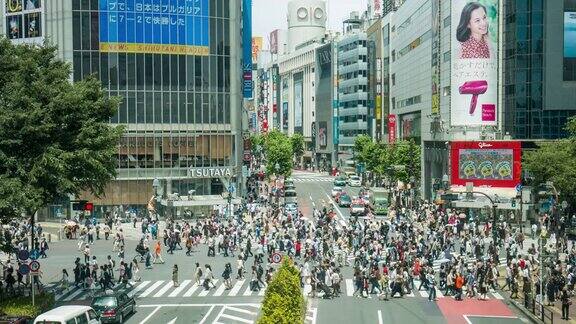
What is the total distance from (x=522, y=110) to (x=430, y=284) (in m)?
45.5

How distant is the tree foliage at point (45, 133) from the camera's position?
1411 inches

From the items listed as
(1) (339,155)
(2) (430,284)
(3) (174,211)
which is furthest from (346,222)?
(1) (339,155)

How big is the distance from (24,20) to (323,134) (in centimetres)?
10510

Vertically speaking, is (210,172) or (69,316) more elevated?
(210,172)

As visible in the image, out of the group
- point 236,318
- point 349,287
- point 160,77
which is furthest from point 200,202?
point 236,318

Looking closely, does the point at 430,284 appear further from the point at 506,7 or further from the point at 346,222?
the point at 506,7

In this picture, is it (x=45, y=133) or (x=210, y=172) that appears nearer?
(x=45, y=133)

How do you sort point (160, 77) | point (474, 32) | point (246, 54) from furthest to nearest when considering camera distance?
point (246, 54)
point (160, 77)
point (474, 32)

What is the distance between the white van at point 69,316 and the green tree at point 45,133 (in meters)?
6.76

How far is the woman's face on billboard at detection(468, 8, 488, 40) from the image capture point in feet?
271

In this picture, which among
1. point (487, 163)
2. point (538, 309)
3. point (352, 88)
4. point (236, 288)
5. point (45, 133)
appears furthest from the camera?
point (352, 88)

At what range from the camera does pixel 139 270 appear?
160ft

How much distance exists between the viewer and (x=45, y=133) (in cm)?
3684

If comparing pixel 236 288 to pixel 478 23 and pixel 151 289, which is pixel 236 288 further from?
pixel 478 23
